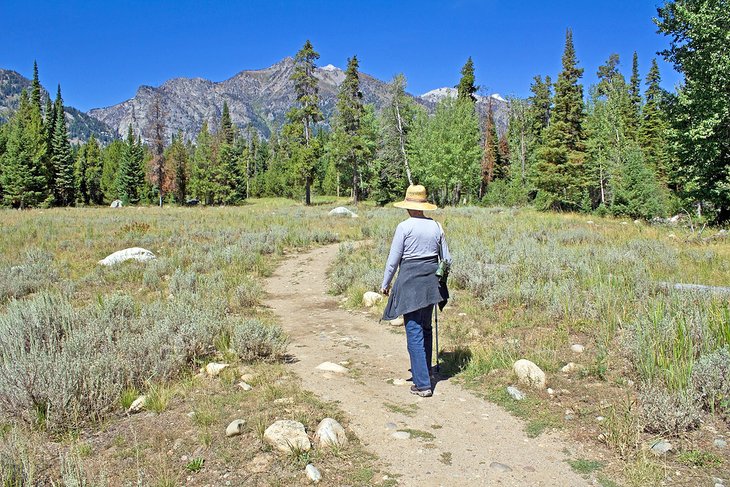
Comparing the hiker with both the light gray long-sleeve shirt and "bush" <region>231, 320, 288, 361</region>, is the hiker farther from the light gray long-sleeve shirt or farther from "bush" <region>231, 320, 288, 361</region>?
"bush" <region>231, 320, 288, 361</region>

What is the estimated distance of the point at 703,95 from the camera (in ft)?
56.6

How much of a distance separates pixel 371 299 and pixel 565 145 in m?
33.6

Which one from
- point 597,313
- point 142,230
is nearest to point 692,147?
point 597,313

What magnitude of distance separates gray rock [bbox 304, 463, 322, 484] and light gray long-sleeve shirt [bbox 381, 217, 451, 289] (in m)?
2.29

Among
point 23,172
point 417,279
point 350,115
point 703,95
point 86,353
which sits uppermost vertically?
point 350,115

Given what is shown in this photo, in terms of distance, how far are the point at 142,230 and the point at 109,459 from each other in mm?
18692

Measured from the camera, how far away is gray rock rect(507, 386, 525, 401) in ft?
16.5

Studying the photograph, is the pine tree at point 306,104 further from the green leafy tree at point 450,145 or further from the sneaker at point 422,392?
the sneaker at point 422,392

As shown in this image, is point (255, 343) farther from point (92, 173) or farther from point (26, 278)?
point (92, 173)

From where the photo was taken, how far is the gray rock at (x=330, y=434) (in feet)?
12.7

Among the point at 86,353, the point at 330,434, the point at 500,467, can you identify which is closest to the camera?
the point at 500,467

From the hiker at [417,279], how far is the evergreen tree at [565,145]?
34.8 metres

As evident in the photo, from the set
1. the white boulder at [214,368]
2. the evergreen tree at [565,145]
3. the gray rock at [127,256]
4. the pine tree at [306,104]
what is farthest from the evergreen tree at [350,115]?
the white boulder at [214,368]

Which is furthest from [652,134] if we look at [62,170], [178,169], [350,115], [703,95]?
[62,170]
